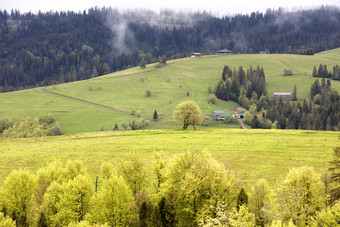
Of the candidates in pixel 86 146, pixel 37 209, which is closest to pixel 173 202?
pixel 37 209

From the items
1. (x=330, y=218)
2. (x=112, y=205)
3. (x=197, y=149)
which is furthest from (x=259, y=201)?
(x=197, y=149)

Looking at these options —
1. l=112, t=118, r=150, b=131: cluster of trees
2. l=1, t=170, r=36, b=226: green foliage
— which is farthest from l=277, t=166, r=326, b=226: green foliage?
l=112, t=118, r=150, b=131: cluster of trees

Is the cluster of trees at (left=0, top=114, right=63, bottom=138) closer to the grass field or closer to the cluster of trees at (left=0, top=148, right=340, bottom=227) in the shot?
the grass field

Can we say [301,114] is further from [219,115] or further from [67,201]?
[67,201]

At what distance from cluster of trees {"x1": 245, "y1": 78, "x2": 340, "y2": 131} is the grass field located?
88.6 metres

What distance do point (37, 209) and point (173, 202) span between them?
68.4 ft

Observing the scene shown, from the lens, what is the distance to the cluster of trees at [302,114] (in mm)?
167137

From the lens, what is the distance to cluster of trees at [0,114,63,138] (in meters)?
144

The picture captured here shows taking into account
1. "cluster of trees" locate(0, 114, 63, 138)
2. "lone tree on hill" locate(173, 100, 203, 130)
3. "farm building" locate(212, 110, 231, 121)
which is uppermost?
"lone tree on hill" locate(173, 100, 203, 130)

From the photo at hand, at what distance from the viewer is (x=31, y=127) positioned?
151 m

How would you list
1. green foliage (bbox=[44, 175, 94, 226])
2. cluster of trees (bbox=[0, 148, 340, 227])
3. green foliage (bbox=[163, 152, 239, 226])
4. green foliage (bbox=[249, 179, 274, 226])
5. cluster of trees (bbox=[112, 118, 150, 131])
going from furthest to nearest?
cluster of trees (bbox=[112, 118, 150, 131])
green foliage (bbox=[44, 175, 94, 226])
green foliage (bbox=[163, 152, 239, 226])
cluster of trees (bbox=[0, 148, 340, 227])
green foliage (bbox=[249, 179, 274, 226])

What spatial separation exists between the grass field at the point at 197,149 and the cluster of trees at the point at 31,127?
58300 millimetres

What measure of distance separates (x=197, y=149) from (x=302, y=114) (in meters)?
129

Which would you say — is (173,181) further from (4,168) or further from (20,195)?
(4,168)
